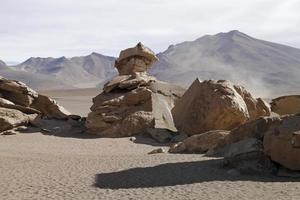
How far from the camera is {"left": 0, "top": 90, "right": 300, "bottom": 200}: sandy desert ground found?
32.0 feet

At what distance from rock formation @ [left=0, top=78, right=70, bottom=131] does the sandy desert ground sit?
5.25 m

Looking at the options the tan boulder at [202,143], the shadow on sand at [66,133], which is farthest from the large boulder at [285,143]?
the shadow on sand at [66,133]

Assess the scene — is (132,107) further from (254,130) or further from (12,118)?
(254,130)

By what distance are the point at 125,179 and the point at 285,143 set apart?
3.54 m

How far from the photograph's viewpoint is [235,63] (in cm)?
13012

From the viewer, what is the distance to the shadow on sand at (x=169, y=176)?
10.8 m

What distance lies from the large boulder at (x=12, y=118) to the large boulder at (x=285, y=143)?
1188cm

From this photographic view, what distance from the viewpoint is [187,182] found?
35.2 feet

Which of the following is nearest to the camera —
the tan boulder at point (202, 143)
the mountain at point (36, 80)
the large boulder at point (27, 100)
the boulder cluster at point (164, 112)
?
the tan boulder at point (202, 143)

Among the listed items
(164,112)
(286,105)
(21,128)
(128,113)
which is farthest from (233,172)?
(286,105)

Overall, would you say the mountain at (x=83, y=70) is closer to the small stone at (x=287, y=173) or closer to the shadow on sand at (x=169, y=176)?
the shadow on sand at (x=169, y=176)

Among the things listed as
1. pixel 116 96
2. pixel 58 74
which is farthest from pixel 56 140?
→ pixel 58 74

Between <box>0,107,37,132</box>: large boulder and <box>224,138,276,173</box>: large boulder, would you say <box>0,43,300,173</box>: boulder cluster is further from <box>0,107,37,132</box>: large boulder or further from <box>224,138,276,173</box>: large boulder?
<box>224,138,276,173</box>: large boulder

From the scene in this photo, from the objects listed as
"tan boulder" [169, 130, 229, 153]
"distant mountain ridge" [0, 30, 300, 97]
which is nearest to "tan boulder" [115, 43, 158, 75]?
"tan boulder" [169, 130, 229, 153]
